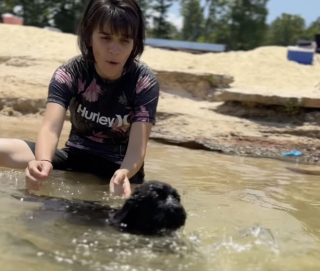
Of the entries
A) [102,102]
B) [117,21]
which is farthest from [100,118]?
[117,21]

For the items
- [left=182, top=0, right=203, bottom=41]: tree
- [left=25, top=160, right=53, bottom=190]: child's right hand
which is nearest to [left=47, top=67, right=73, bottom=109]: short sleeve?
[left=25, top=160, right=53, bottom=190]: child's right hand

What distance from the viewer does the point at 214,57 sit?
13.4 meters

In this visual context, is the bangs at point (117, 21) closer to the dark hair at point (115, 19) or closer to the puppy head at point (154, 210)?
the dark hair at point (115, 19)

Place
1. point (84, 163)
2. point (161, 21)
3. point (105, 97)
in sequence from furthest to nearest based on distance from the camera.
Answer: point (161, 21)
point (84, 163)
point (105, 97)

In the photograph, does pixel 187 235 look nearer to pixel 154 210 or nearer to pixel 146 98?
pixel 154 210

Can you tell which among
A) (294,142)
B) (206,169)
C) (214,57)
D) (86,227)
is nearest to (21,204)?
(86,227)

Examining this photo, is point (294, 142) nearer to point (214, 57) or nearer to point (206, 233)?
point (206, 233)

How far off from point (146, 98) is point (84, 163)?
55cm

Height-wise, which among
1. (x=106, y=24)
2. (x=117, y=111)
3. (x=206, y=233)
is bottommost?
(x=206, y=233)

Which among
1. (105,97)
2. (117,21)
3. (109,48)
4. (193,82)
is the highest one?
(117,21)

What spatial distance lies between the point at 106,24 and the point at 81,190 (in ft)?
2.77

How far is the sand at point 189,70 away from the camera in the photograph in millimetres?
6789

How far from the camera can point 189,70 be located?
1003 cm

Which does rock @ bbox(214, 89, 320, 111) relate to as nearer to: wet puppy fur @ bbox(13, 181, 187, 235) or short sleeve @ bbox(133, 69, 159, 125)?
short sleeve @ bbox(133, 69, 159, 125)
